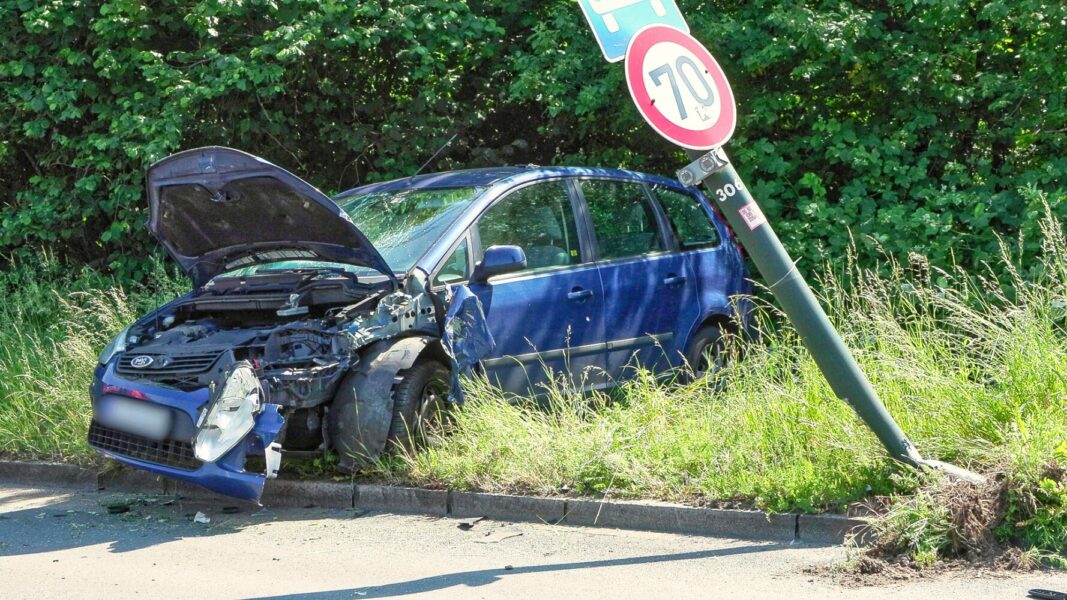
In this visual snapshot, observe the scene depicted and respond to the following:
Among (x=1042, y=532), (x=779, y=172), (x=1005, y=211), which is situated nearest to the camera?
(x=1042, y=532)

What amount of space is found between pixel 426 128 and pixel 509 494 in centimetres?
611

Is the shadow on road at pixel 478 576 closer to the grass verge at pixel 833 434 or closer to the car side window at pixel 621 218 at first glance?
the grass verge at pixel 833 434

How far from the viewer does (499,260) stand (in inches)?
277

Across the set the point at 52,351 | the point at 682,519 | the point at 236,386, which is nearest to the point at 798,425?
the point at 682,519

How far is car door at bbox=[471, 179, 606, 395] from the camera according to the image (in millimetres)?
7371

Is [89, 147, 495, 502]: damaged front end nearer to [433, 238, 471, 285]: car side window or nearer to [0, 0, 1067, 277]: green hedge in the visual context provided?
[433, 238, 471, 285]: car side window

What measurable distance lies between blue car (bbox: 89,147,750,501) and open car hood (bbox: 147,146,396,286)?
0.04ft

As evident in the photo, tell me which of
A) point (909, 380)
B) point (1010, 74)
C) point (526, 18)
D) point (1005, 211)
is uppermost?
point (526, 18)

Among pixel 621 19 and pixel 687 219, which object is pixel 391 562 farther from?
pixel 687 219

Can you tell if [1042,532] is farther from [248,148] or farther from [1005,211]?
[248,148]

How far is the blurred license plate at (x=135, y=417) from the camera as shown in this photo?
662 centimetres

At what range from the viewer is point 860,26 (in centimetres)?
974

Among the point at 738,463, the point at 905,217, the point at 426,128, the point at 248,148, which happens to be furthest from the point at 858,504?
the point at 248,148

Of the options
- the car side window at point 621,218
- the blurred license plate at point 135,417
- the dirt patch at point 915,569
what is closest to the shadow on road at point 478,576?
the dirt patch at point 915,569
